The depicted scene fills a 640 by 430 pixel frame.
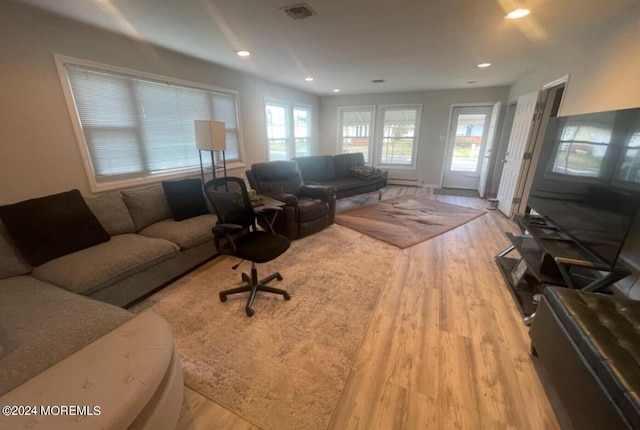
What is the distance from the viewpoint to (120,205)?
249 cm

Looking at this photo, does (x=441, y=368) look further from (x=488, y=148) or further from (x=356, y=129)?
(x=356, y=129)

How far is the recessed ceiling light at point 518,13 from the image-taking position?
2014mm

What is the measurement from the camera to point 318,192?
3836mm

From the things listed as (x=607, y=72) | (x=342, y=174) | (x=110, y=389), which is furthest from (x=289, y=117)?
(x=110, y=389)

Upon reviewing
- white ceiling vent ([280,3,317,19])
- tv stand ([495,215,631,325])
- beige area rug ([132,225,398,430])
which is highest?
white ceiling vent ([280,3,317,19])

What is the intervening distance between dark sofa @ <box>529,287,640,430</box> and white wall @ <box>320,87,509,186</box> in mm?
5339

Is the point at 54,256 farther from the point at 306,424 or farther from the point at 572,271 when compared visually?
the point at 572,271

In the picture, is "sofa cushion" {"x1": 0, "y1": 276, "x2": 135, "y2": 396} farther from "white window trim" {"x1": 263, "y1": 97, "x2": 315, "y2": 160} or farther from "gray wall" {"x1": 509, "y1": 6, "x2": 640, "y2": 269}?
"white window trim" {"x1": 263, "y1": 97, "x2": 315, "y2": 160}

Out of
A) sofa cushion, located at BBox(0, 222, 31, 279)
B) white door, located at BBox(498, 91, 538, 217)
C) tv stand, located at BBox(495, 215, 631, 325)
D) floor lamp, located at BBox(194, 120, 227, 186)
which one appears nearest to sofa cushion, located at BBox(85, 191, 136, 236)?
sofa cushion, located at BBox(0, 222, 31, 279)

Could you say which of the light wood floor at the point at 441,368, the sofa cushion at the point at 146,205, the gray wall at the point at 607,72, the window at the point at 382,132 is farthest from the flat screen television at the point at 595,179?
the window at the point at 382,132

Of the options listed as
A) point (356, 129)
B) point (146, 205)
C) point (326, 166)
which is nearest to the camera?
point (146, 205)

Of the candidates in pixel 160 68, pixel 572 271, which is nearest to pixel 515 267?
pixel 572 271

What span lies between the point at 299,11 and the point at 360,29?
2.24 ft

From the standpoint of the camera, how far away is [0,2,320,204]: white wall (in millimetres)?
1997
